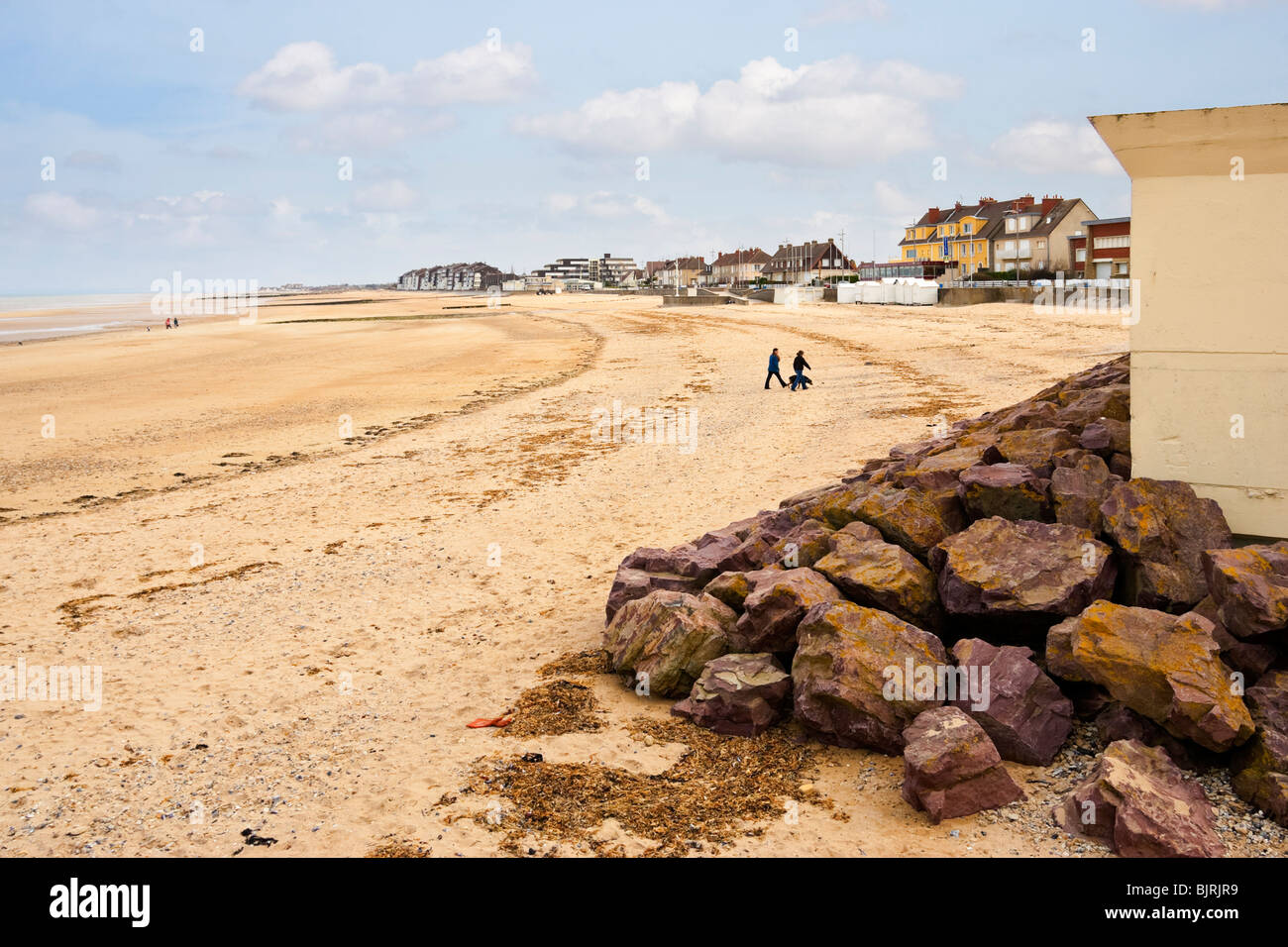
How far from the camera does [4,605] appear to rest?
460 inches

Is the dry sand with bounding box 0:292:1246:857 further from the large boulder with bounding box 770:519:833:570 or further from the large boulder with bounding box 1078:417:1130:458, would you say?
the large boulder with bounding box 1078:417:1130:458

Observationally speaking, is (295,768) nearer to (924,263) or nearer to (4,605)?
(4,605)

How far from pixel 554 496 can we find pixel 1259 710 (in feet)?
37.2

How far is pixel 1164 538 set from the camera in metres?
7.18

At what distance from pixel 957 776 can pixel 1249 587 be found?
2369mm

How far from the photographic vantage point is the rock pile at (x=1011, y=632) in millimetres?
5824

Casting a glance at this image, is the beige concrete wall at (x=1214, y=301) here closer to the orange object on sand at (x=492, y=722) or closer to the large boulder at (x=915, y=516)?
the large boulder at (x=915, y=516)

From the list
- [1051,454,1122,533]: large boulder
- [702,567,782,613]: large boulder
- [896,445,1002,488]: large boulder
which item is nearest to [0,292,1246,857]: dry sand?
[702,567,782,613]: large boulder

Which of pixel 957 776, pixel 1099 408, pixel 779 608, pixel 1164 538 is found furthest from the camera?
pixel 1099 408

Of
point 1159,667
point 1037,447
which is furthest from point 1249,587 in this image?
point 1037,447

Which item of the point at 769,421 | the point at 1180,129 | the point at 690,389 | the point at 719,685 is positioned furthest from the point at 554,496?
the point at 690,389

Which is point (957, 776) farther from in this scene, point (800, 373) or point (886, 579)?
point (800, 373)

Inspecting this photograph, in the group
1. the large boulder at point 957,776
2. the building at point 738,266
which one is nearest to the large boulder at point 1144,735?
the large boulder at point 957,776
